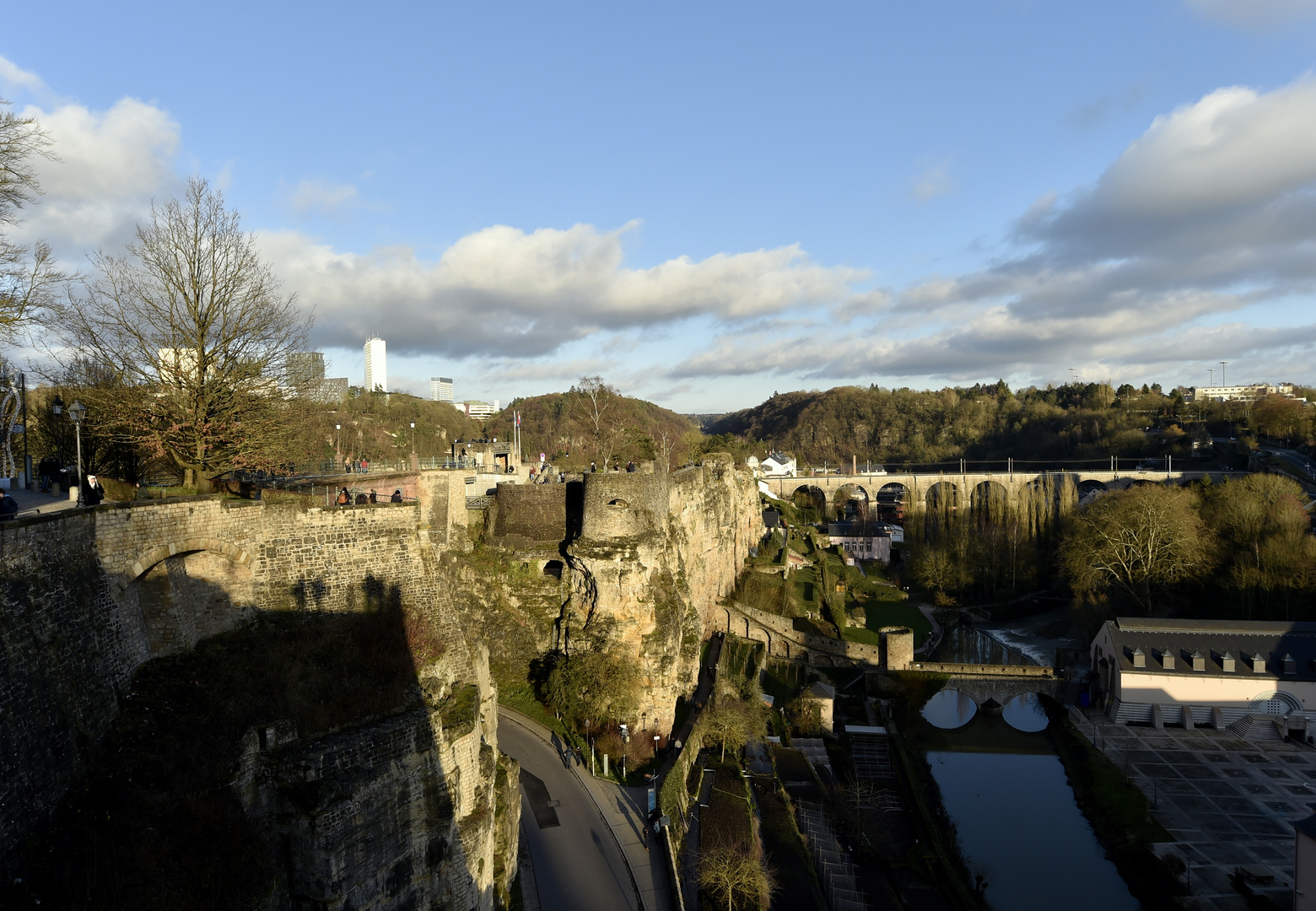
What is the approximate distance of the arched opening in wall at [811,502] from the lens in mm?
76438

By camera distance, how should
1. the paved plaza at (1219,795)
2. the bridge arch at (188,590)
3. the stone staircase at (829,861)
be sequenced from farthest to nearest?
the paved plaza at (1219,795) → the stone staircase at (829,861) → the bridge arch at (188,590)

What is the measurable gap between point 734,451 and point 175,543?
59851 mm

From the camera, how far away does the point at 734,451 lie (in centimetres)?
6969

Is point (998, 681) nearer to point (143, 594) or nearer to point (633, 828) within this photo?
point (633, 828)

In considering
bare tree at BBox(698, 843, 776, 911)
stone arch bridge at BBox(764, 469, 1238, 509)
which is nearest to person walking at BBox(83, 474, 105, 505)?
bare tree at BBox(698, 843, 776, 911)

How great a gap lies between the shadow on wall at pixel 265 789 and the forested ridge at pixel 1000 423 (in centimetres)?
8406

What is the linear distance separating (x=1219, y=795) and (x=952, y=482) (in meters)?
58.2

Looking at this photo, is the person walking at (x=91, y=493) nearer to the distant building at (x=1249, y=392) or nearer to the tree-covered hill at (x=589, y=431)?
the tree-covered hill at (x=589, y=431)

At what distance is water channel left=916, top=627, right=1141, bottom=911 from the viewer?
23.1m

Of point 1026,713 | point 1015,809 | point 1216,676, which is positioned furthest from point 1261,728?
point 1015,809

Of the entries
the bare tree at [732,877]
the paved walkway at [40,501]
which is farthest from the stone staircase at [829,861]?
the paved walkway at [40,501]

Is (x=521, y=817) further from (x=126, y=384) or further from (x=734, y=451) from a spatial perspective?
(x=734, y=451)

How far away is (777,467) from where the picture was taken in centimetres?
9075

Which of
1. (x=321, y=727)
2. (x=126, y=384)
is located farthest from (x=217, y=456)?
(x=321, y=727)
